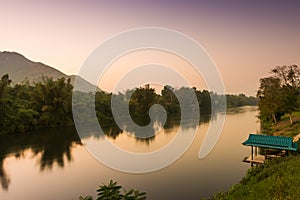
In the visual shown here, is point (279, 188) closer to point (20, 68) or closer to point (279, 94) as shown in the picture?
point (279, 94)

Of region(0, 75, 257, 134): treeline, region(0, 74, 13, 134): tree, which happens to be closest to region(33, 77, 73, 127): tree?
region(0, 75, 257, 134): treeline

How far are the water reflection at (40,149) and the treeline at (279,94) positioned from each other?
2043 centimetres

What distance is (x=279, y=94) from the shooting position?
28.9m

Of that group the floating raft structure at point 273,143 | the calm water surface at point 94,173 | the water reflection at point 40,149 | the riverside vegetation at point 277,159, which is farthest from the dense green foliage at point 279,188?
the water reflection at point 40,149

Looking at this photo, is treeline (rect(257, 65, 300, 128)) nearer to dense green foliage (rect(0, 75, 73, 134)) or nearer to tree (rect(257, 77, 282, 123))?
tree (rect(257, 77, 282, 123))

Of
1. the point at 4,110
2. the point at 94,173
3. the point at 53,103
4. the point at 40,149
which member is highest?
the point at 53,103

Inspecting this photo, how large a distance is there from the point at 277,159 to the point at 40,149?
18321mm

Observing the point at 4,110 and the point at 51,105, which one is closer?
the point at 4,110

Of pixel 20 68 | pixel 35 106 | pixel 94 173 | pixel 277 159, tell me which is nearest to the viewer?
pixel 277 159

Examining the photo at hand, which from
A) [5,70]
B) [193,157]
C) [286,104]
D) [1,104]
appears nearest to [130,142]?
[193,157]

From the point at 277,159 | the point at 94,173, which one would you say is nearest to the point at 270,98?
the point at 277,159

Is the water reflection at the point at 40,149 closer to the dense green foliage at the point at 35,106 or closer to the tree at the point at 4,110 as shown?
the tree at the point at 4,110

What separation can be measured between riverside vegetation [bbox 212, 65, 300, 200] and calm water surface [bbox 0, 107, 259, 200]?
2372 mm

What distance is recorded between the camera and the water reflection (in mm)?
17719
